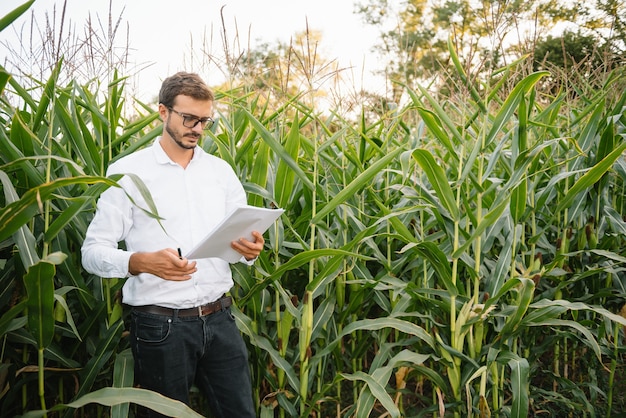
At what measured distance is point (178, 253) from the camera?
1.78 meters

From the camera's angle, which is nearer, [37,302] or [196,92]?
[37,302]

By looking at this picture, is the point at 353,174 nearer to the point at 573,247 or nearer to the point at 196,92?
the point at 196,92

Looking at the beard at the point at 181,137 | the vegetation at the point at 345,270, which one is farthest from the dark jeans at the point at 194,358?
the beard at the point at 181,137

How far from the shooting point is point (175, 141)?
202cm

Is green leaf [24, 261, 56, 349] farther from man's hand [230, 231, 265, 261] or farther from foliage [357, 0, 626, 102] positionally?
foliage [357, 0, 626, 102]

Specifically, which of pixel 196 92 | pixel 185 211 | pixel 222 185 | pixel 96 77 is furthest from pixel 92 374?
pixel 96 77

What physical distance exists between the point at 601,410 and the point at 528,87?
6.45 feet

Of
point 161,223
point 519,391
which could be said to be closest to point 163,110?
point 161,223

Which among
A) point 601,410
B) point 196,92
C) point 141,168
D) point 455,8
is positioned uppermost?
point 455,8

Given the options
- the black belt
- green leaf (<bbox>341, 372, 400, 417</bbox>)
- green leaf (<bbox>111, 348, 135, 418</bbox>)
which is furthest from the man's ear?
green leaf (<bbox>341, 372, 400, 417</bbox>)

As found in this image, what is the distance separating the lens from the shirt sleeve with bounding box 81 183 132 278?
5.90ft

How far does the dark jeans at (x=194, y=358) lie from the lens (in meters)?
1.94

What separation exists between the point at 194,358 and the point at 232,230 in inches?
22.5

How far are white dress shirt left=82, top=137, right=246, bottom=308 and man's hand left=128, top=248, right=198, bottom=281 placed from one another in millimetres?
41
